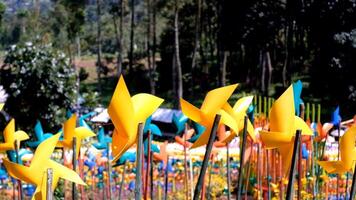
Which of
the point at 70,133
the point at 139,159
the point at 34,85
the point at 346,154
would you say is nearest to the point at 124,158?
the point at 70,133

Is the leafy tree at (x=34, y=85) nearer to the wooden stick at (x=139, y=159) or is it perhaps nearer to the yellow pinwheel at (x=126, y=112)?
the yellow pinwheel at (x=126, y=112)

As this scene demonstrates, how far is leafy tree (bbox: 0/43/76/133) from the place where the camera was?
976 cm

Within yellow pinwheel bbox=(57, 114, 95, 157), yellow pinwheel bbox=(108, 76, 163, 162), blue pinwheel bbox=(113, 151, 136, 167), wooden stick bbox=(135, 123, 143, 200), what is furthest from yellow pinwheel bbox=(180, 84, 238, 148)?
blue pinwheel bbox=(113, 151, 136, 167)

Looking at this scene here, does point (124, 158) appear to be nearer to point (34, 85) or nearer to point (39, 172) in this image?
point (39, 172)

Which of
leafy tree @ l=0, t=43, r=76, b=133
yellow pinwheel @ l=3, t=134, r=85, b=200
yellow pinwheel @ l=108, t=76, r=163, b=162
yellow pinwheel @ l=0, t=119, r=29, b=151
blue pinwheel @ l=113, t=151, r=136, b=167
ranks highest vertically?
leafy tree @ l=0, t=43, r=76, b=133

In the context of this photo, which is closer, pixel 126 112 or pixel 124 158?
pixel 126 112

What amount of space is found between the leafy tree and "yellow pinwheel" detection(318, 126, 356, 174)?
8.64 meters

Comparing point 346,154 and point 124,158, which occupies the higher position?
point 346,154

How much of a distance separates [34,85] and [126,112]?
28.8 feet

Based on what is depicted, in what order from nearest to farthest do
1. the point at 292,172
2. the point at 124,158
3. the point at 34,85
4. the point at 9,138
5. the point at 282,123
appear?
the point at 292,172 < the point at 282,123 < the point at 9,138 < the point at 124,158 < the point at 34,85

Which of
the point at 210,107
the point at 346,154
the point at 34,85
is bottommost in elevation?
the point at 346,154

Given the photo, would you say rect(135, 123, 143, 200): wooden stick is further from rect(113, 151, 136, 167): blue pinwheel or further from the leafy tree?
the leafy tree

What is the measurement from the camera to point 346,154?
1458mm

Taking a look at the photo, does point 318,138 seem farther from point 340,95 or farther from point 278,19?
point 278,19
